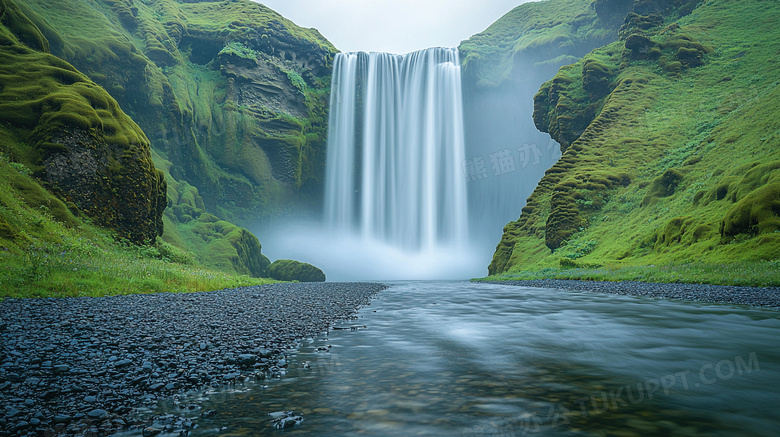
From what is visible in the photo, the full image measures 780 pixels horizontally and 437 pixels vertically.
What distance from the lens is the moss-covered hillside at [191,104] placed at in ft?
70.4

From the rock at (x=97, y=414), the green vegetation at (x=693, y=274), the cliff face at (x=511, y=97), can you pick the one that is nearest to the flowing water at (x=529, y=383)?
the rock at (x=97, y=414)

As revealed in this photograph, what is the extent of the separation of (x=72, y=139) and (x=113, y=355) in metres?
19.0

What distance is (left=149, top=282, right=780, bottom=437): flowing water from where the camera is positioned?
3936mm

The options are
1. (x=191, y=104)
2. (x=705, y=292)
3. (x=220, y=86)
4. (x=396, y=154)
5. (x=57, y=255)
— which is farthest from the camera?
(x=396, y=154)

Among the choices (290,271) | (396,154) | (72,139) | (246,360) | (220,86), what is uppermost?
(220,86)

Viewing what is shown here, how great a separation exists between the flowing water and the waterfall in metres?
53.5

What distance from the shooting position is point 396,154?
211 feet

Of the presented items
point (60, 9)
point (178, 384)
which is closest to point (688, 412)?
point (178, 384)

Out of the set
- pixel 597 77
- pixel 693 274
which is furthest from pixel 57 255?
pixel 597 77

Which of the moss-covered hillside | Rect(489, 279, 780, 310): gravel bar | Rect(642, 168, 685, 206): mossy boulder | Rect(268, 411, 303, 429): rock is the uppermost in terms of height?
the moss-covered hillside

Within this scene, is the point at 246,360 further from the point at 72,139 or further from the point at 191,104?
the point at 191,104

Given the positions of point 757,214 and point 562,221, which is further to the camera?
point 562,221

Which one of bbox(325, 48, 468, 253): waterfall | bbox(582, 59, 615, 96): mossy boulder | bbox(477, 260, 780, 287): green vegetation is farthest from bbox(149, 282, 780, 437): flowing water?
bbox(325, 48, 468, 253): waterfall

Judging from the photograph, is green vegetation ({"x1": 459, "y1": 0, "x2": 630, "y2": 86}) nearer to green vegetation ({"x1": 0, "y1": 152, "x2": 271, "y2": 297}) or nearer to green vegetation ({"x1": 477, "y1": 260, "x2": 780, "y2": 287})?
green vegetation ({"x1": 477, "y1": 260, "x2": 780, "y2": 287})
